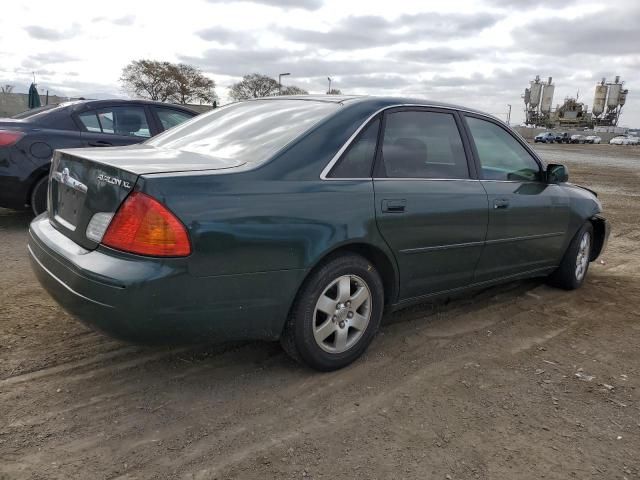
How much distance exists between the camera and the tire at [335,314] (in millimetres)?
2908

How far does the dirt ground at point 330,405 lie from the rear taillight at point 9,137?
2.53m

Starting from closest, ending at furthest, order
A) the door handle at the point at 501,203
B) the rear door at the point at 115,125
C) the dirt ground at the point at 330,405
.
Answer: the dirt ground at the point at 330,405 < the door handle at the point at 501,203 < the rear door at the point at 115,125

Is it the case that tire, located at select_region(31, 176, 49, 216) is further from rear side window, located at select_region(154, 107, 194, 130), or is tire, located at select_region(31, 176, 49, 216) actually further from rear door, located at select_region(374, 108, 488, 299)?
rear door, located at select_region(374, 108, 488, 299)

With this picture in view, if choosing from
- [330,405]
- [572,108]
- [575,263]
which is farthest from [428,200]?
[572,108]

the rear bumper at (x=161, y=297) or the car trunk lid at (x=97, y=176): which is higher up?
the car trunk lid at (x=97, y=176)

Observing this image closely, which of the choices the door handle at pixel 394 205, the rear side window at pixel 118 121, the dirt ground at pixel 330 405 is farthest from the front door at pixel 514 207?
the rear side window at pixel 118 121

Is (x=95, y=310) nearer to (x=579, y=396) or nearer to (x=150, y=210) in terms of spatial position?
(x=150, y=210)

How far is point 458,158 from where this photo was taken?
3.79 m

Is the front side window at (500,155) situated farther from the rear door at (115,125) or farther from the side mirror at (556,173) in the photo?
the rear door at (115,125)

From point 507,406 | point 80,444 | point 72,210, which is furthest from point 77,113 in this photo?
point 507,406

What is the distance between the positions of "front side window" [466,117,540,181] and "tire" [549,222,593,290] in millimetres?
899

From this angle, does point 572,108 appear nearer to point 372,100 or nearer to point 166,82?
point 166,82

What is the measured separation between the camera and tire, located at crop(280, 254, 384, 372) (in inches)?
114

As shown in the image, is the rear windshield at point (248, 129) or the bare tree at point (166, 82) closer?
the rear windshield at point (248, 129)
